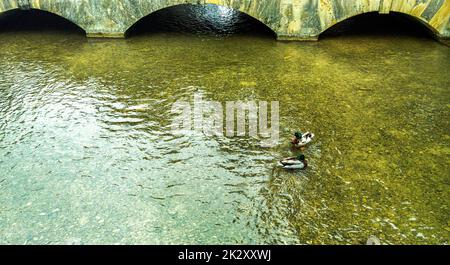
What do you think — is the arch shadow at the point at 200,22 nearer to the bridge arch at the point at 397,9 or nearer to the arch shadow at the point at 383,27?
the bridge arch at the point at 397,9

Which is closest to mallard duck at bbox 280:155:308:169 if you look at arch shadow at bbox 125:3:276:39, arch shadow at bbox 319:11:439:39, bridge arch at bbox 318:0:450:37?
bridge arch at bbox 318:0:450:37

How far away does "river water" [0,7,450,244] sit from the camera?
7066 mm

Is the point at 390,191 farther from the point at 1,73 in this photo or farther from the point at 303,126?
the point at 1,73

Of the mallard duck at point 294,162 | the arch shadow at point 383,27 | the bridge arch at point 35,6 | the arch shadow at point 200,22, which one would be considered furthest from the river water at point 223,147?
the bridge arch at point 35,6

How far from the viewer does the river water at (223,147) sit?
7.07 meters

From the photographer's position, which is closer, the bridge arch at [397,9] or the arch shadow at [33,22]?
the bridge arch at [397,9]

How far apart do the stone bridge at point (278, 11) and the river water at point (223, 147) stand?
745 mm

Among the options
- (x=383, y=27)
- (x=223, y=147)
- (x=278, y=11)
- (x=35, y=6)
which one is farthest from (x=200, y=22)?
(x=223, y=147)

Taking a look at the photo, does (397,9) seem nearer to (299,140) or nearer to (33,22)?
(299,140)

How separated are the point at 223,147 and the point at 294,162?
1844 millimetres

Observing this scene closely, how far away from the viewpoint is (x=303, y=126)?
9828mm

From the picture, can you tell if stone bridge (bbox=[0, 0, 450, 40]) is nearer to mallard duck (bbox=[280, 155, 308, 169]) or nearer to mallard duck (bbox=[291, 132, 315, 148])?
mallard duck (bbox=[291, 132, 315, 148])

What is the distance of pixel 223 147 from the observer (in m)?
9.13

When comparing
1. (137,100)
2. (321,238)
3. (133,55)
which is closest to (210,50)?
(133,55)
